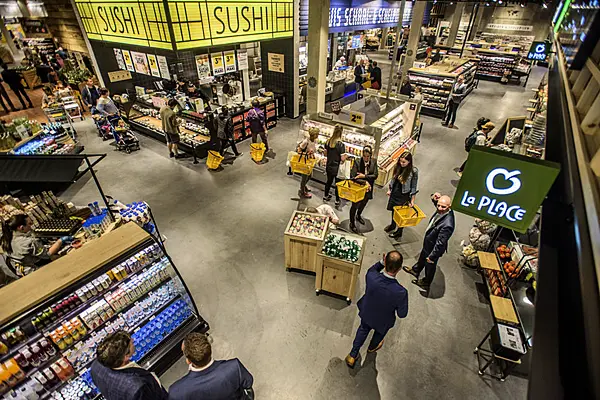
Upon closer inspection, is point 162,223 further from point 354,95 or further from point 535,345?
point 354,95

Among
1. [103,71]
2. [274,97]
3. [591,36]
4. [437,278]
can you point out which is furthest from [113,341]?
[103,71]

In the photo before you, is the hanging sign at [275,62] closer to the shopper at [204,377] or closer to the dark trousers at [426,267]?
the dark trousers at [426,267]

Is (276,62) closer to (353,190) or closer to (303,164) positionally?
(303,164)

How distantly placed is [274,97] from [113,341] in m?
10.8

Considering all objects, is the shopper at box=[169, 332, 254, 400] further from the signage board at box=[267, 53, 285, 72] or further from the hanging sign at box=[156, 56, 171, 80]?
the signage board at box=[267, 53, 285, 72]

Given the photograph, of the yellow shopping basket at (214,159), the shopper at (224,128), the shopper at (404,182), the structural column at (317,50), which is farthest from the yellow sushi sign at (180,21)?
the shopper at (404,182)

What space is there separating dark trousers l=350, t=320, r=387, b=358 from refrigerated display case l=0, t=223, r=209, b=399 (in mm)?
2413

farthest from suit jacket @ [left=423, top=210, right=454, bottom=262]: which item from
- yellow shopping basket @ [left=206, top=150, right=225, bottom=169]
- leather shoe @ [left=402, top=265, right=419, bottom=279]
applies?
yellow shopping basket @ [left=206, top=150, right=225, bottom=169]

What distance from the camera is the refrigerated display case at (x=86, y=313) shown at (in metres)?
2.87

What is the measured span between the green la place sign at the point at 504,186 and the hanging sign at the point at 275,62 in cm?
1044

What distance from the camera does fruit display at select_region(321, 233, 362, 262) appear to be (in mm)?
4586

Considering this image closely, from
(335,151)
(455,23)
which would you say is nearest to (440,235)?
(335,151)

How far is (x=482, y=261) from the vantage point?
16.8 ft

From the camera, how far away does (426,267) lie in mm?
5078
